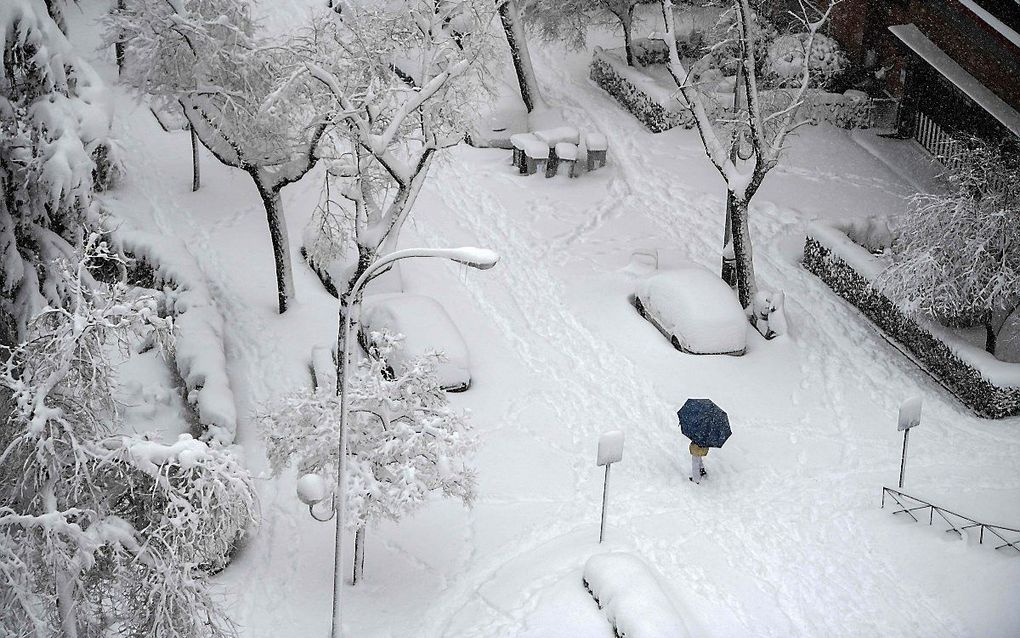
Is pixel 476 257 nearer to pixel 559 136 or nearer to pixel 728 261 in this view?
pixel 728 261

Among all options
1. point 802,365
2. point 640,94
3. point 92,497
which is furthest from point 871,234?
point 92,497

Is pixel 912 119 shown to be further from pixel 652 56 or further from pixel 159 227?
pixel 159 227

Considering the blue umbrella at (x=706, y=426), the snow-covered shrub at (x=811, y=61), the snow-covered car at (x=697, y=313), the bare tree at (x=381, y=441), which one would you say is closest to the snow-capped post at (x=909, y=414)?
the blue umbrella at (x=706, y=426)

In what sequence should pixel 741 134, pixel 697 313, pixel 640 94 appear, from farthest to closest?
pixel 640 94, pixel 741 134, pixel 697 313

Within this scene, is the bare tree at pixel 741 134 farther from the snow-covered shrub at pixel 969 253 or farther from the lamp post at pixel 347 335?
the lamp post at pixel 347 335

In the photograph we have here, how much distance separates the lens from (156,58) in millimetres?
19312

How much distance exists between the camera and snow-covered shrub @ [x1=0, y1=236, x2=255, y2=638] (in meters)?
10.6

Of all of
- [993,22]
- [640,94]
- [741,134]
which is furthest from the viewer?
[640,94]

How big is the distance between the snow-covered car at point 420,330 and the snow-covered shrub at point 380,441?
12.2 ft

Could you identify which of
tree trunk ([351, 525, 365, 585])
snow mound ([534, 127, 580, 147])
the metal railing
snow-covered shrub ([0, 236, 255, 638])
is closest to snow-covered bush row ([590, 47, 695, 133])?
snow mound ([534, 127, 580, 147])

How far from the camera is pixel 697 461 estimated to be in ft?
58.1

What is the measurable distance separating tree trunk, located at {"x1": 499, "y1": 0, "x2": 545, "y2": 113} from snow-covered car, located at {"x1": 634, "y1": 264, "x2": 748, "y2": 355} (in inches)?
353

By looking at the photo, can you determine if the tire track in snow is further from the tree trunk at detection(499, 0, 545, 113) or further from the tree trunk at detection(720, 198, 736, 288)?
the tree trunk at detection(499, 0, 545, 113)

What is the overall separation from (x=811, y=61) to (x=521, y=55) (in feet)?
24.3
